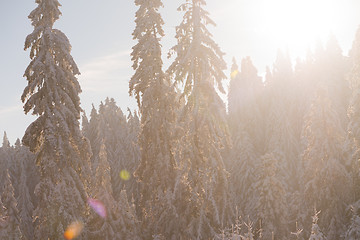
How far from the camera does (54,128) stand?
16703 mm

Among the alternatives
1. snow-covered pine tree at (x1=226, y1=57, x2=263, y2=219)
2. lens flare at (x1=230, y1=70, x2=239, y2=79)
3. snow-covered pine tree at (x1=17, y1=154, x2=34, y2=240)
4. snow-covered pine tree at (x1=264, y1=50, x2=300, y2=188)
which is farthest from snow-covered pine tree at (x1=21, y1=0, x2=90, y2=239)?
Answer: lens flare at (x1=230, y1=70, x2=239, y2=79)

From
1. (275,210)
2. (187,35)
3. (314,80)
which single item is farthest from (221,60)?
(314,80)

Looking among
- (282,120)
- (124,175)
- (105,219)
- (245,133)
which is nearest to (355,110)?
(105,219)

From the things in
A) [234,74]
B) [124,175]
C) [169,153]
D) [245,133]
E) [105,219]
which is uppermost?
[234,74]

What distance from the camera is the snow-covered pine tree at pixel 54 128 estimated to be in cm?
1638

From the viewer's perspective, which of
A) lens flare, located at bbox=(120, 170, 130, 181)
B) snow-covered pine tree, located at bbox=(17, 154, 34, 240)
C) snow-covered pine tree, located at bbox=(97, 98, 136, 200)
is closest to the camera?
snow-covered pine tree, located at bbox=(17, 154, 34, 240)

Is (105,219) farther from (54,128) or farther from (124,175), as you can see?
(124,175)

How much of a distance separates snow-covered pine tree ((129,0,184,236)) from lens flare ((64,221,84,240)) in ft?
13.9

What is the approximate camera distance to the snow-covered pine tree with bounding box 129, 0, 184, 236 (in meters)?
19.3

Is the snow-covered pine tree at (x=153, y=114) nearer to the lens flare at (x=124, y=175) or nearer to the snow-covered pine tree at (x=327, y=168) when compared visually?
the snow-covered pine tree at (x=327, y=168)

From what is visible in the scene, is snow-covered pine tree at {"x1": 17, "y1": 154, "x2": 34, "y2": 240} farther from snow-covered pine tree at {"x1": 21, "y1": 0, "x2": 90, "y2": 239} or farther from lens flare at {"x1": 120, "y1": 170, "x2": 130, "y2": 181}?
snow-covered pine tree at {"x1": 21, "y1": 0, "x2": 90, "y2": 239}

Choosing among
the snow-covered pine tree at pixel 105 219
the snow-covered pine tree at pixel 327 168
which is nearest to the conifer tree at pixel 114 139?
the snow-covered pine tree at pixel 105 219

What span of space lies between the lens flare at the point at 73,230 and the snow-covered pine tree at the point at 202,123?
5313 mm

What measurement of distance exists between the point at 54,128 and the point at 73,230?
4.99 metres
